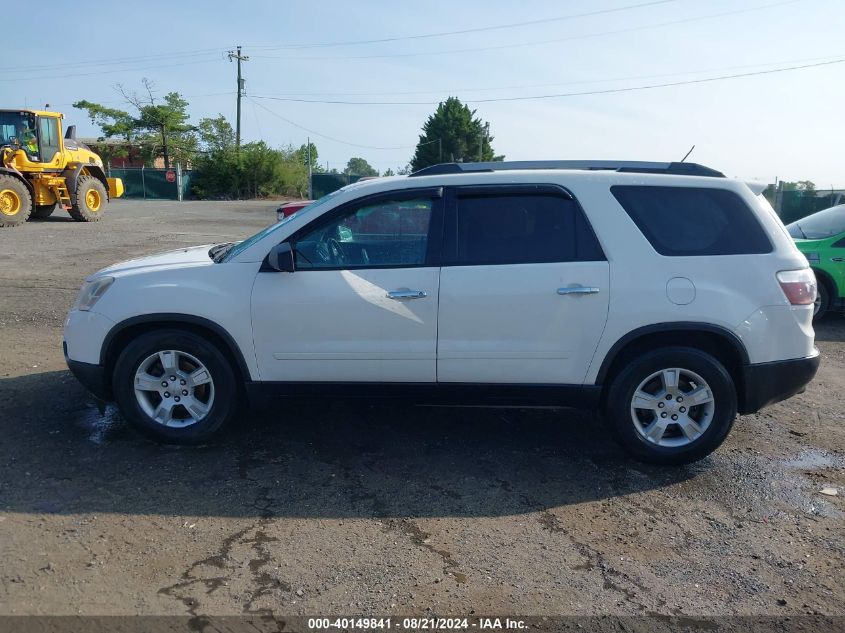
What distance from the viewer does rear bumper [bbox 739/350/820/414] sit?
4.61 m

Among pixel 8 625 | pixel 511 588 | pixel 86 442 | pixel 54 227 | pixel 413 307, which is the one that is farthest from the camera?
pixel 54 227

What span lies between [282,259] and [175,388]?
117 centimetres

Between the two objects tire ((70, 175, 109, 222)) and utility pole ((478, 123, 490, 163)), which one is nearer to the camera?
tire ((70, 175, 109, 222))

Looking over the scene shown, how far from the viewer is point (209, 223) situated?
26.6 meters

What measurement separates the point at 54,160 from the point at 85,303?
1929 cm

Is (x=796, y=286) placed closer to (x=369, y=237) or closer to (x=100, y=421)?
(x=369, y=237)

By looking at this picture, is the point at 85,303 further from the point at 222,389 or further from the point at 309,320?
the point at 309,320

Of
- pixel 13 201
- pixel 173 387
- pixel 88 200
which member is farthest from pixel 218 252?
pixel 88 200

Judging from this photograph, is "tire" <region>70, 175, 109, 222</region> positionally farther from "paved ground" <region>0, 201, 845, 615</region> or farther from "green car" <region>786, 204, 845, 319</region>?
"green car" <region>786, 204, 845, 319</region>

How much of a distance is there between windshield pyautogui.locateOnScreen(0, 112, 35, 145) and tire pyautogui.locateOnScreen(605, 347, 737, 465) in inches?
845

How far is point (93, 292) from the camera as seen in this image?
4.89 m

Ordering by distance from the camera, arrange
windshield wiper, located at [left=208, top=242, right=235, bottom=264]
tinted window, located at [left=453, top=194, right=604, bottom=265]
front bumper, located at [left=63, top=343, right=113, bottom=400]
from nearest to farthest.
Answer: tinted window, located at [left=453, top=194, right=604, bottom=265] → front bumper, located at [left=63, top=343, right=113, bottom=400] → windshield wiper, located at [left=208, top=242, right=235, bottom=264]

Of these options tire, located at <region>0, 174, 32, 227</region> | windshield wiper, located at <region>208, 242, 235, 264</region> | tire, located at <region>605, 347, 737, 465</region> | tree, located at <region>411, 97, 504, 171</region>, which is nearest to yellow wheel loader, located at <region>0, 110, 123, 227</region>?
tire, located at <region>0, 174, 32, 227</region>

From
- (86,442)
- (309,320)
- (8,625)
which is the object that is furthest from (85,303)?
(8,625)
